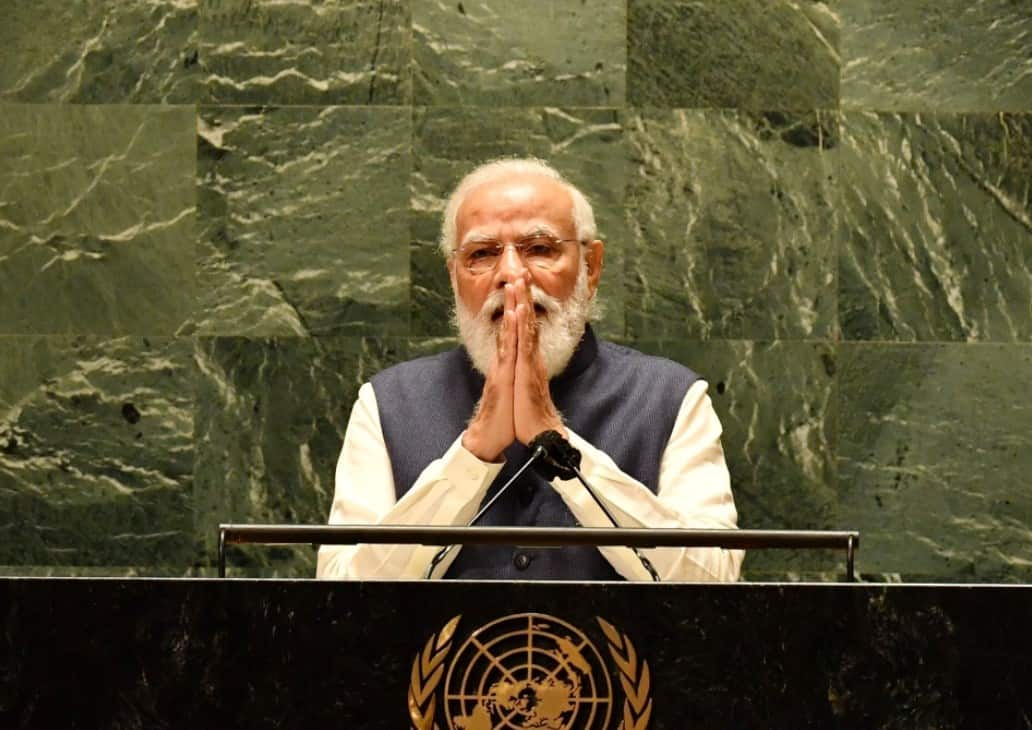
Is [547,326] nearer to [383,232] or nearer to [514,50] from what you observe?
[383,232]

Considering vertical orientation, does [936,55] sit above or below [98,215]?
above

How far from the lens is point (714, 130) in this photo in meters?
3.74

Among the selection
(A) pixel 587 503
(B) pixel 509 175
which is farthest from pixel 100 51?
(A) pixel 587 503

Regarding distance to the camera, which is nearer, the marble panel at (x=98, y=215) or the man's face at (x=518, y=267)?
the man's face at (x=518, y=267)

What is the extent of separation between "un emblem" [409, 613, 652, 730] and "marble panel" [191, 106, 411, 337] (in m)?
2.33

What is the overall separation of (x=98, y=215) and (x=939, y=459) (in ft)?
8.20

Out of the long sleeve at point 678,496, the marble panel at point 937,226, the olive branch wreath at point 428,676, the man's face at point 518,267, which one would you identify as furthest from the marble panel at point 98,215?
the olive branch wreath at point 428,676

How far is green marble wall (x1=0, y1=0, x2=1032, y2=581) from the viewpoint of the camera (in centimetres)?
372

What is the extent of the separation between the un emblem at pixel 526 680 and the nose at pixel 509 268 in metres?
1.39

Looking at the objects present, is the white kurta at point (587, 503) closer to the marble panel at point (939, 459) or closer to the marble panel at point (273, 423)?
the marble panel at point (273, 423)

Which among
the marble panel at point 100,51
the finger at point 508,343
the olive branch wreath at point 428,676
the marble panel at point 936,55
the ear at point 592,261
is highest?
the marble panel at point 936,55

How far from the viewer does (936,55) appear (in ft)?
12.4

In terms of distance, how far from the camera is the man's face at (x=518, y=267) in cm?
282

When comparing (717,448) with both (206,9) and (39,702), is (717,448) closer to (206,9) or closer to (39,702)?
(39,702)
